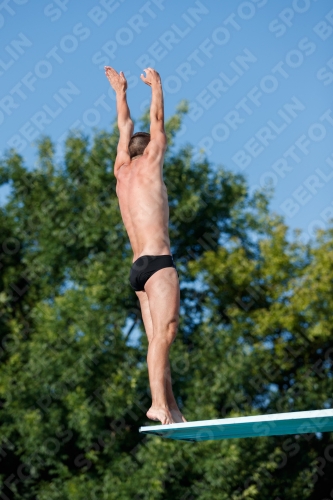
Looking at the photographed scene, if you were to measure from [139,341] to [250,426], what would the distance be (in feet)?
34.1

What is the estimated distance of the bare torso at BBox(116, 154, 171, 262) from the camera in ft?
14.5

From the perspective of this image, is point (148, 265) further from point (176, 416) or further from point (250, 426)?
point (250, 426)

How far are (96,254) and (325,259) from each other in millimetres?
4518

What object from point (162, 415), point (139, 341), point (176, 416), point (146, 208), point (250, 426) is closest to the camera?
point (250, 426)

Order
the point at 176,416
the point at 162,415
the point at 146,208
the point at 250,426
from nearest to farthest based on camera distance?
the point at 250,426, the point at 162,415, the point at 176,416, the point at 146,208

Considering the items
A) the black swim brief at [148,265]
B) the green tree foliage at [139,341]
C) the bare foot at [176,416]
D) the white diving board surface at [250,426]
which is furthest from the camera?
the green tree foliage at [139,341]

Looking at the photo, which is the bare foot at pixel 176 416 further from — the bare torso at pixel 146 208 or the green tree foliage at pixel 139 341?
the green tree foliage at pixel 139 341

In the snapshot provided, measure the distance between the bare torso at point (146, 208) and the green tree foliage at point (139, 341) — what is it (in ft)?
27.8

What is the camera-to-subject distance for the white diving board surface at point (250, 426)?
10.7 ft

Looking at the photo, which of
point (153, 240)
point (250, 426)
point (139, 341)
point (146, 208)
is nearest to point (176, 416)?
point (250, 426)

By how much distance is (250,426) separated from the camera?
12.5 feet

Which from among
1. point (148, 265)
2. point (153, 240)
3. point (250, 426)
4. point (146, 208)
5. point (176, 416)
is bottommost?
point (250, 426)

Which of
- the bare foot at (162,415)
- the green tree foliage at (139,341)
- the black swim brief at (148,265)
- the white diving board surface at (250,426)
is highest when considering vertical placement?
the green tree foliage at (139,341)

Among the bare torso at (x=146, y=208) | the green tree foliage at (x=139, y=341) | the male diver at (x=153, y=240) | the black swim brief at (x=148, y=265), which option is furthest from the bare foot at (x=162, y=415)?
the green tree foliage at (x=139, y=341)
